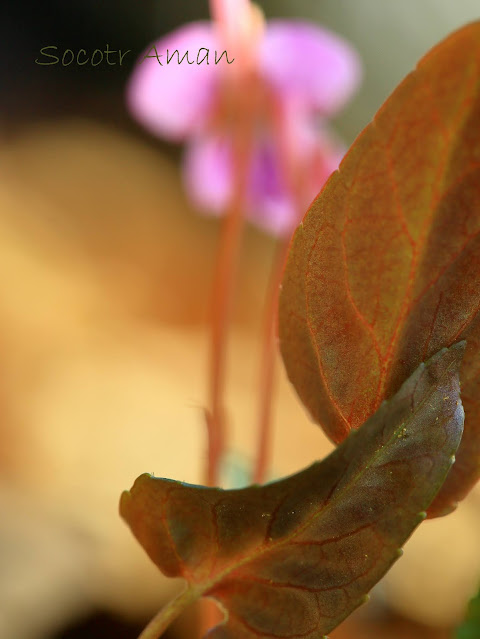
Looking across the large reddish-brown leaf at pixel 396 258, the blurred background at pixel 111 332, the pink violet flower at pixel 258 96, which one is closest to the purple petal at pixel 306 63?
the pink violet flower at pixel 258 96

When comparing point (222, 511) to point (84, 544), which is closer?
point (222, 511)

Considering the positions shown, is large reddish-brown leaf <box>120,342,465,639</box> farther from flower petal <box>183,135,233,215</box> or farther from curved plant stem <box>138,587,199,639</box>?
flower petal <box>183,135,233,215</box>

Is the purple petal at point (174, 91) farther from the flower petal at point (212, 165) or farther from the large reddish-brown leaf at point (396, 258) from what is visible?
the large reddish-brown leaf at point (396, 258)

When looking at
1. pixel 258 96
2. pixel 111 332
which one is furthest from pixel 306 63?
pixel 111 332

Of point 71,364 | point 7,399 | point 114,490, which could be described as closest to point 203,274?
point 71,364

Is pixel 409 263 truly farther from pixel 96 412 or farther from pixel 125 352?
pixel 125 352

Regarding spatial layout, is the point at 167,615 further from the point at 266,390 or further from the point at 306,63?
the point at 306,63

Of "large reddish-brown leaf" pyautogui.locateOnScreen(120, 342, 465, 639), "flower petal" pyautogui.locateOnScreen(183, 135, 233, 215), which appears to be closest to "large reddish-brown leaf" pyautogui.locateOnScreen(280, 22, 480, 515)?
"large reddish-brown leaf" pyautogui.locateOnScreen(120, 342, 465, 639)
